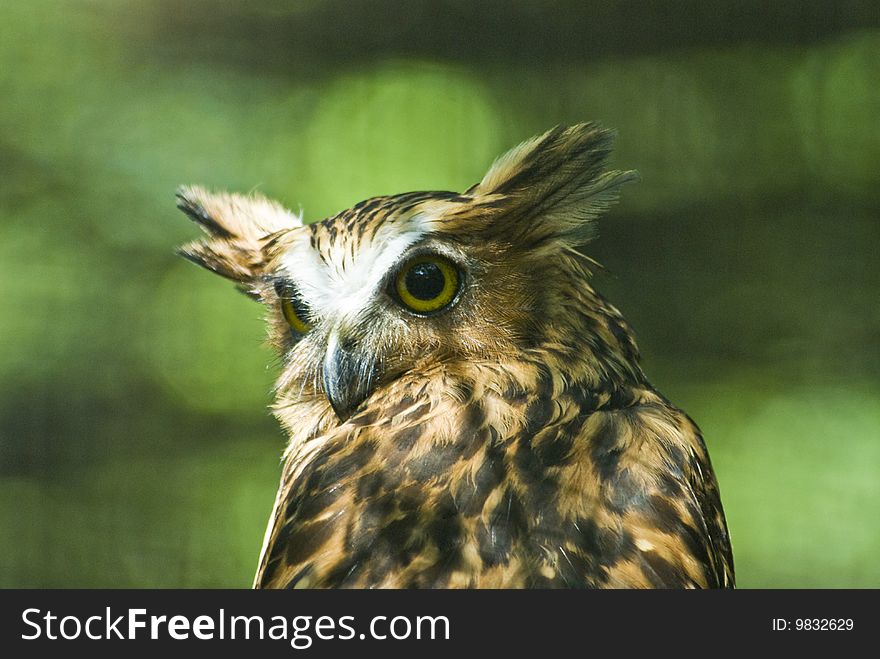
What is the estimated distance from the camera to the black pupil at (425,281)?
879mm

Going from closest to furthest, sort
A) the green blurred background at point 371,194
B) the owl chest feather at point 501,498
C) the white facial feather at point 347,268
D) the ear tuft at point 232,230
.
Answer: the owl chest feather at point 501,498 → the white facial feather at point 347,268 → the ear tuft at point 232,230 → the green blurred background at point 371,194

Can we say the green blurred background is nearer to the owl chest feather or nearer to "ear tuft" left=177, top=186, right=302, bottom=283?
"ear tuft" left=177, top=186, right=302, bottom=283

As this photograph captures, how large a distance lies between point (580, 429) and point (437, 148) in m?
0.87

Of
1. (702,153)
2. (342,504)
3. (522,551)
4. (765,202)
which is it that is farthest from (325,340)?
(765,202)

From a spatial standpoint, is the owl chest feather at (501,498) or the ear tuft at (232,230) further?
the ear tuft at (232,230)

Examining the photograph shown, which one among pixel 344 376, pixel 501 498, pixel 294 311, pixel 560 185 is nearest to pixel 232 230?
pixel 294 311

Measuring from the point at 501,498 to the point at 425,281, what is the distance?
0.25 metres

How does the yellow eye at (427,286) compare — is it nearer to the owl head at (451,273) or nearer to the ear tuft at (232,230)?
the owl head at (451,273)

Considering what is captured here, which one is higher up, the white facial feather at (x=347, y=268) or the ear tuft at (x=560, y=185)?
the ear tuft at (x=560, y=185)

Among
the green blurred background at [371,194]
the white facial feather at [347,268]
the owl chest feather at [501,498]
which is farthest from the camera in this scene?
the green blurred background at [371,194]

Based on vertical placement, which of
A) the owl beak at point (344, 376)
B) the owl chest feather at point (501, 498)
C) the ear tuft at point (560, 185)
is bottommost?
the owl chest feather at point (501, 498)

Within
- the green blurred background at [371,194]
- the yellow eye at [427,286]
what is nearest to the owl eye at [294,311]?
the yellow eye at [427,286]

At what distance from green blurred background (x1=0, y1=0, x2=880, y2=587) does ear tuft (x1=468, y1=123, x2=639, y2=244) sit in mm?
621

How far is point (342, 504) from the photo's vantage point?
777 millimetres
